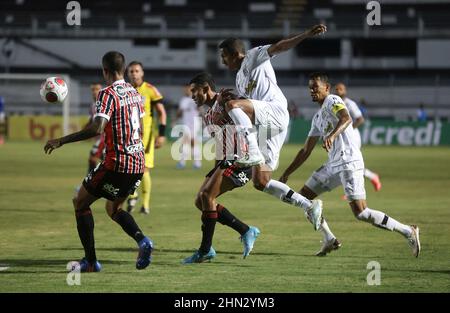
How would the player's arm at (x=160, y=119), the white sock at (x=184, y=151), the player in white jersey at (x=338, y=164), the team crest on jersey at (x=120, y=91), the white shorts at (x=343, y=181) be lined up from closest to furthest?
the team crest on jersey at (x=120, y=91) → the player in white jersey at (x=338, y=164) → the white shorts at (x=343, y=181) → the player's arm at (x=160, y=119) → the white sock at (x=184, y=151)

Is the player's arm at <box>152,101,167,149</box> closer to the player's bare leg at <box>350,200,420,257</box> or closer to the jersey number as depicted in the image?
the player's bare leg at <box>350,200,420,257</box>

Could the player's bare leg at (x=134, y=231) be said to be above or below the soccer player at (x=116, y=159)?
below

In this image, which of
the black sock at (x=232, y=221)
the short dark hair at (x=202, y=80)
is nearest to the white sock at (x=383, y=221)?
the black sock at (x=232, y=221)

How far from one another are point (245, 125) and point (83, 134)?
1.87m

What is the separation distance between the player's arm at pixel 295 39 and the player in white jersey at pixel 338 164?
0.74m

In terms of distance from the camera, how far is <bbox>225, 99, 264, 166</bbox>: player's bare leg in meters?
9.70

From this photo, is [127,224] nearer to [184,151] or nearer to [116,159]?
[116,159]

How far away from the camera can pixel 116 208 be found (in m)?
9.48

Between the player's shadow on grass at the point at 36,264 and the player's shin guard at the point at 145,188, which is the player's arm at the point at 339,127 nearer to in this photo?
the player's shadow on grass at the point at 36,264

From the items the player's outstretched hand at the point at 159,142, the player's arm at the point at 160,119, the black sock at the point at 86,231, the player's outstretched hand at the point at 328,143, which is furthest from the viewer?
the player's arm at the point at 160,119

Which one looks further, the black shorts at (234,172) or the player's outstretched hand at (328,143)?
the black shorts at (234,172)

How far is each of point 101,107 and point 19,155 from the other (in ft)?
77.0

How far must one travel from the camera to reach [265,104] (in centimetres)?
1023

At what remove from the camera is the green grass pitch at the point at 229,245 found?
28.3 ft
